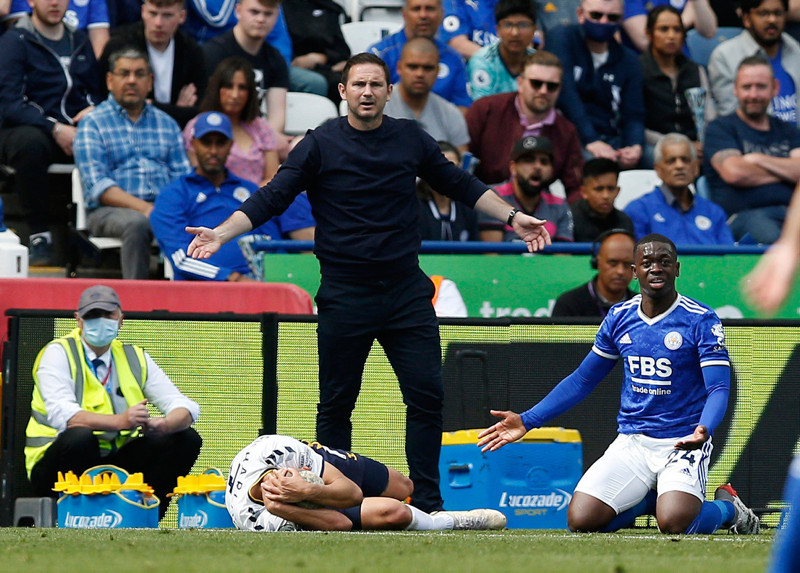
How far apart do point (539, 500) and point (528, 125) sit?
4.34m

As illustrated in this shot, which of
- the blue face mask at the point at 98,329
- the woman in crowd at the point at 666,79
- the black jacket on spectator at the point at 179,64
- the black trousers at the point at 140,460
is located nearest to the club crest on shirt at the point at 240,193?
the black jacket on spectator at the point at 179,64

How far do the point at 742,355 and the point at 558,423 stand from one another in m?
1.26

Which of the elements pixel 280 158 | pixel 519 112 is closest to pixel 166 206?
pixel 280 158

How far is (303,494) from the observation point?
6.92 m

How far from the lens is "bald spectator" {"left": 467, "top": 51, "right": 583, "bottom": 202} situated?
11.8 meters

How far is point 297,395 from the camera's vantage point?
880cm

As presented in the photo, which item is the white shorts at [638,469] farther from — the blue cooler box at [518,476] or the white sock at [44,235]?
the white sock at [44,235]

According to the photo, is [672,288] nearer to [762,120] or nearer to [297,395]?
[297,395]

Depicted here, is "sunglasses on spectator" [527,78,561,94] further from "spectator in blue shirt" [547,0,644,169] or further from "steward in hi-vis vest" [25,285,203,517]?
"steward in hi-vis vest" [25,285,203,517]

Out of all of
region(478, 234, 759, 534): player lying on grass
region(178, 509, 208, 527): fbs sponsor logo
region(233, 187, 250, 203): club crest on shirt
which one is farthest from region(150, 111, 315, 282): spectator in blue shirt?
region(478, 234, 759, 534): player lying on grass

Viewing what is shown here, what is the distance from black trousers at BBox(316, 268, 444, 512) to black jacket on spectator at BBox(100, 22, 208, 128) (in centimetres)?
457

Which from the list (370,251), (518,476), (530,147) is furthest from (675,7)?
(370,251)

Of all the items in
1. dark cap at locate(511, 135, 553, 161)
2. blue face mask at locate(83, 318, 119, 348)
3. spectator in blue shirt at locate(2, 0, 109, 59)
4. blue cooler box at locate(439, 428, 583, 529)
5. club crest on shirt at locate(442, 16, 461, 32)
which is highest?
club crest on shirt at locate(442, 16, 461, 32)

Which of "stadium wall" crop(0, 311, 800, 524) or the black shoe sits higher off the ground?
the black shoe
